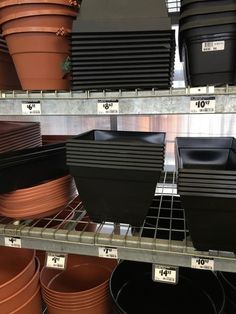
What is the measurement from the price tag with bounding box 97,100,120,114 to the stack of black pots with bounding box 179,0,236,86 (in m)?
0.23

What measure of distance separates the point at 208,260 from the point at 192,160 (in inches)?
17.5

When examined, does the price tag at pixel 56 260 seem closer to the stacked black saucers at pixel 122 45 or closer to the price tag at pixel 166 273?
the price tag at pixel 166 273

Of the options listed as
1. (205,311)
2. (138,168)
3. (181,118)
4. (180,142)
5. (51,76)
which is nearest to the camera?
(138,168)

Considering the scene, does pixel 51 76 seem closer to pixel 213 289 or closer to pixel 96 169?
pixel 96 169

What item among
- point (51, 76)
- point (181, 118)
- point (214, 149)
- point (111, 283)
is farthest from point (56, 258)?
point (181, 118)

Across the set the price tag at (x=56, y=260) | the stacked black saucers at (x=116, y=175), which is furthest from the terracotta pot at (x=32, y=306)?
the stacked black saucers at (x=116, y=175)

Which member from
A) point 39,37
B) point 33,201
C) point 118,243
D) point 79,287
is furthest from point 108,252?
point 39,37

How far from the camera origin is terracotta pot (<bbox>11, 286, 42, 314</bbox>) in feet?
3.44

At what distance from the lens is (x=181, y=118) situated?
1.83 m

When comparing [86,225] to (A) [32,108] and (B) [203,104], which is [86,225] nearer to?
(A) [32,108]

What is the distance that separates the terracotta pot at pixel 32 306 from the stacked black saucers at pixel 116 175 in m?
0.49

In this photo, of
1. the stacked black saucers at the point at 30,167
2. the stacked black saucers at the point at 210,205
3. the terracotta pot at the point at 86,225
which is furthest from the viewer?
the terracotta pot at the point at 86,225

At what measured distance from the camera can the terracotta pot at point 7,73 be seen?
1.06 m

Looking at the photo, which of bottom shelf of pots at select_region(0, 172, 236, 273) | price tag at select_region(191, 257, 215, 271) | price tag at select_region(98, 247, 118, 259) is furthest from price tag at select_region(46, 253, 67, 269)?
price tag at select_region(191, 257, 215, 271)
